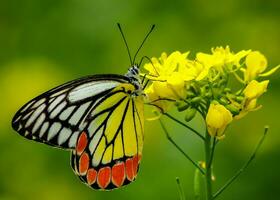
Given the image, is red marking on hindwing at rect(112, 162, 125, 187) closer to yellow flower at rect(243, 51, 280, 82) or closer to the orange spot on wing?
the orange spot on wing

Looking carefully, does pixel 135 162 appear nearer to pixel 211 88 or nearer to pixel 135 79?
pixel 135 79

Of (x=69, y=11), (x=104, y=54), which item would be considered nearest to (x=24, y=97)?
(x=104, y=54)

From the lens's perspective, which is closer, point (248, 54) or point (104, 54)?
point (248, 54)

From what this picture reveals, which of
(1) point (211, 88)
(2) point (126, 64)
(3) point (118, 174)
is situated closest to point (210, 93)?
(1) point (211, 88)

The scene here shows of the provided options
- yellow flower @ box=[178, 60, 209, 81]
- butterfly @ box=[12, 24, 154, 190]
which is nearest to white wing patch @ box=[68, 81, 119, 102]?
butterfly @ box=[12, 24, 154, 190]

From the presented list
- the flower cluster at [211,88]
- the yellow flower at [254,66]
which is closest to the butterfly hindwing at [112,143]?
the flower cluster at [211,88]

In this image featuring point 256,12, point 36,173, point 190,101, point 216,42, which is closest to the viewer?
point 190,101

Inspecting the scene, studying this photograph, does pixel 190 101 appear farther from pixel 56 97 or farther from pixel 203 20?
pixel 203 20

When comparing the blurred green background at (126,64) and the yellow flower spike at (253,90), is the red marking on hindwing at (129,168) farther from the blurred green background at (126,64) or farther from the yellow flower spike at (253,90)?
the blurred green background at (126,64)
